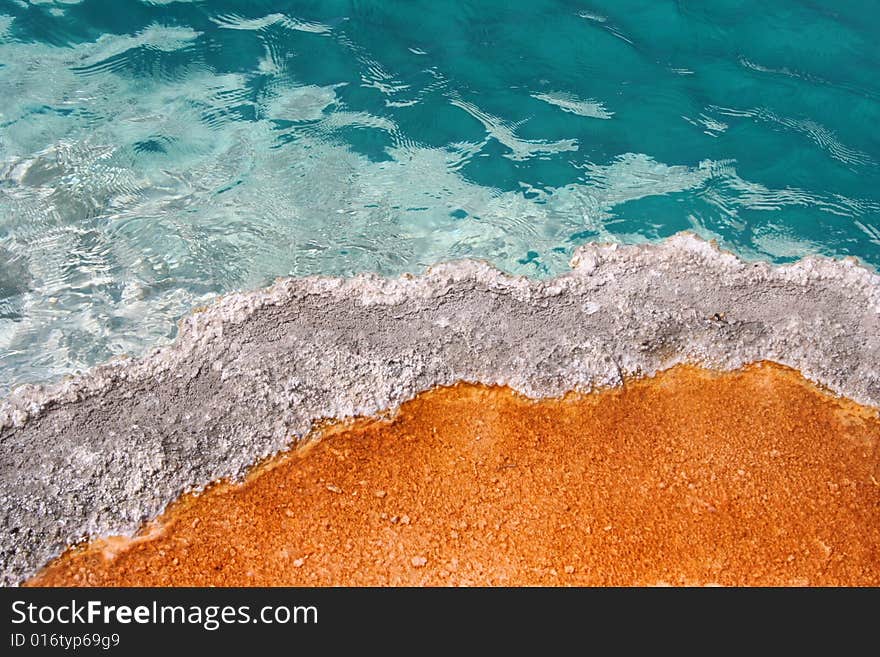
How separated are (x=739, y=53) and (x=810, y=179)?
1.47m

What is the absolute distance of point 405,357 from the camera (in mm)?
4172

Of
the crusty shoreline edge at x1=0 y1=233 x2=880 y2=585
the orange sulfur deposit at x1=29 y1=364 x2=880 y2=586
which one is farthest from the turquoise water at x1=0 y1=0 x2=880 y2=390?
the orange sulfur deposit at x1=29 y1=364 x2=880 y2=586

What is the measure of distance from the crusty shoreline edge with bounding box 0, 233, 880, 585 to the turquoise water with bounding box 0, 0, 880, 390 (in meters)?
0.39

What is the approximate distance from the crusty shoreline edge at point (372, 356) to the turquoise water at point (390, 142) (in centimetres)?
39

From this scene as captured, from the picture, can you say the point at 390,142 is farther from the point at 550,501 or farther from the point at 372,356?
the point at 550,501

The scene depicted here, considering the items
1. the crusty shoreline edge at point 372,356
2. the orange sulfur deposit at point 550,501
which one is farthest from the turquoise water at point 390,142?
the orange sulfur deposit at point 550,501

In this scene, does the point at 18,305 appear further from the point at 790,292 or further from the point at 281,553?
the point at 790,292

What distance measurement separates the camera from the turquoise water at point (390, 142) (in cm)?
495

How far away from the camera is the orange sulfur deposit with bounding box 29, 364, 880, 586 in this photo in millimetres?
3416

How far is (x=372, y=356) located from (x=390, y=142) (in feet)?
7.78

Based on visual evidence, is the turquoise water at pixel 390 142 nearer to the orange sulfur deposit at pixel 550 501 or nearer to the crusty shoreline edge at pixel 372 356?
the crusty shoreline edge at pixel 372 356

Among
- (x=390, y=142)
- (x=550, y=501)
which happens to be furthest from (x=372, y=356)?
(x=390, y=142)

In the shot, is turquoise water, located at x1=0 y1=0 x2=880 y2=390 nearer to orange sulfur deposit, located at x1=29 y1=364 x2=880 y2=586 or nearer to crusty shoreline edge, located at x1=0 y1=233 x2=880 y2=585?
crusty shoreline edge, located at x1=0 y1=233 x2=880 y2=585
